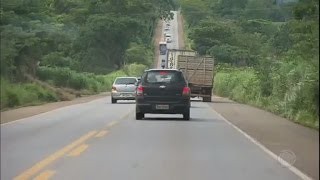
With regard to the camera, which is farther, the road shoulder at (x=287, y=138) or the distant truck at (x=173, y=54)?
the distant truck at (x=173, y=54)

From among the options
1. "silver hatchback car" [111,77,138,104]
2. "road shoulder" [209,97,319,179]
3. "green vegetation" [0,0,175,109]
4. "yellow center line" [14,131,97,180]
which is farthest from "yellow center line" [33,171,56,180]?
"silver hatchback car" [111,77,138,104]

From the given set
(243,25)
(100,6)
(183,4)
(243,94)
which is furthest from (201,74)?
(183,4)

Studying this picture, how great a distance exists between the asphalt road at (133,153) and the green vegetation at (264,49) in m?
1.65

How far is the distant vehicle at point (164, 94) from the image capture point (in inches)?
890

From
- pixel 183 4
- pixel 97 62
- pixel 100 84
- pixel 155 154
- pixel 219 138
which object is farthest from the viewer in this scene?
pixel 183 4

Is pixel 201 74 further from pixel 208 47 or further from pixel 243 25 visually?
pixel 208 47

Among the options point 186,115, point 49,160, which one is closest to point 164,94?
point 186,115

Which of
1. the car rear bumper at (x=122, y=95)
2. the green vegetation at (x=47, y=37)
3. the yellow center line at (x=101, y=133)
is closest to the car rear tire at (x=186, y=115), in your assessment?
the green vegetation at (x=47, y=37)

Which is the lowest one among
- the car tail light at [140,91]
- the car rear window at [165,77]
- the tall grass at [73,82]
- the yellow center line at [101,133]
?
the tall grass at [73,82]

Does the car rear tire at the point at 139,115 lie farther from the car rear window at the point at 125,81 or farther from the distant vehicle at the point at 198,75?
the distant vehicle at the point at 198,75

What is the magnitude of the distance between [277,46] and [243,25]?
1526 cm

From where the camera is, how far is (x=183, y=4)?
68.5m

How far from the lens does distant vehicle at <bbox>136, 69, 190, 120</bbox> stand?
22609mm

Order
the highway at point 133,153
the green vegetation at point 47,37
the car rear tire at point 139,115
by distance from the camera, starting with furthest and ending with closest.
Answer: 1. the car rear tire at point 139,115
2. the highway at point 133,153
3. the green vegetation at point 47,37
